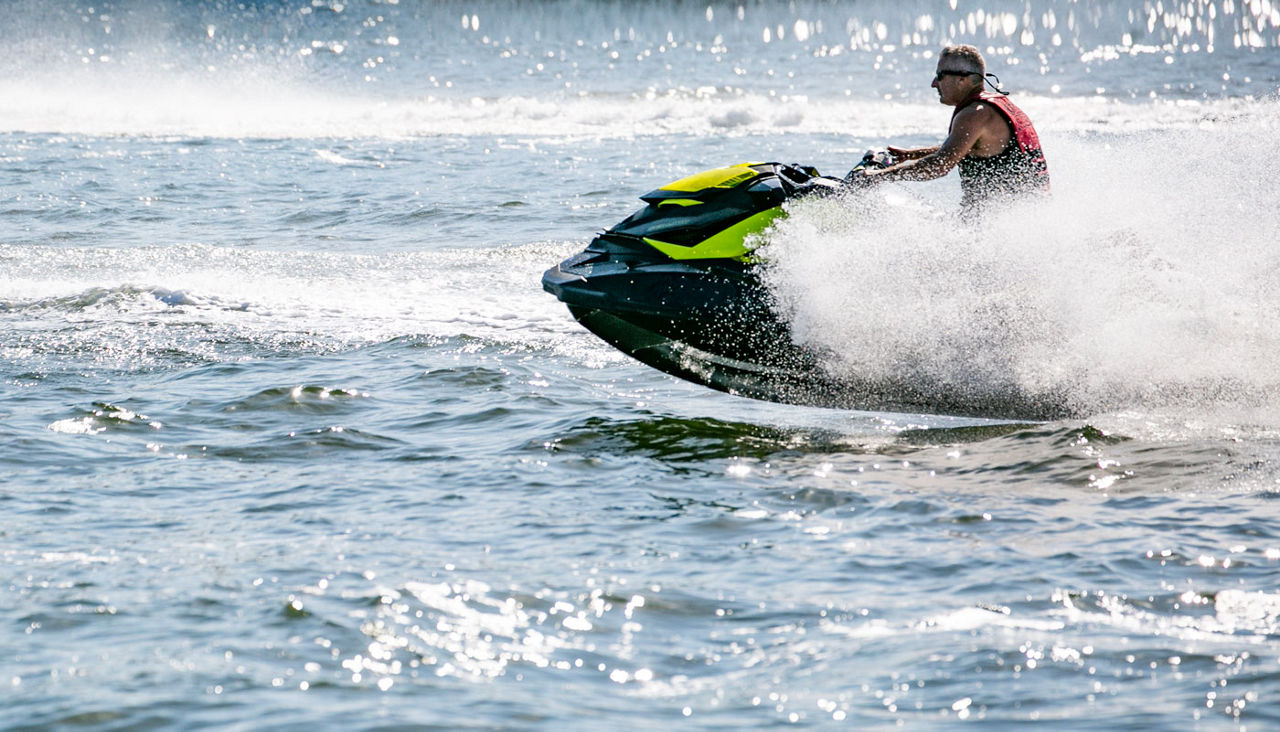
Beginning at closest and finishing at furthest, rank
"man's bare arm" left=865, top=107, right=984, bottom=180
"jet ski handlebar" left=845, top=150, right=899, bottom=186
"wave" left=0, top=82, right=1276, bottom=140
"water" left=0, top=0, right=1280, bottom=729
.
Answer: "water" left=0, top=0, right=1280, bottom=729 < "man's bare arm" left=865, top=107, right=984, bottom=180 < "jet ski handlebar" left=845, top=150, right=899, bottom=186 < "wave" left=0, top=82, right=1276, bottom=140

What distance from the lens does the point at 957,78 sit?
590 centimetres

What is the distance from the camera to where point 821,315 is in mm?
6004

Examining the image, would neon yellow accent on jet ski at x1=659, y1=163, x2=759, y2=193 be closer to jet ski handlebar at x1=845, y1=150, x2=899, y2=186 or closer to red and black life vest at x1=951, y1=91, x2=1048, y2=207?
jet ski handlebar at x1=845, y1=150, x2=899, y2=186

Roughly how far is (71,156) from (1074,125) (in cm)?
1468

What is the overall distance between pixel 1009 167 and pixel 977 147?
0.59 feet

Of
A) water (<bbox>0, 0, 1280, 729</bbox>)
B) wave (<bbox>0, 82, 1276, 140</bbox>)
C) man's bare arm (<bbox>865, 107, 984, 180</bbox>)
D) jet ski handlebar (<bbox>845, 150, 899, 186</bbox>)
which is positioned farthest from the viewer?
wave (<bbox>0, 82, 1276, 140</bbox>)

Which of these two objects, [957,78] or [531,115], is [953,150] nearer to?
[957,78]

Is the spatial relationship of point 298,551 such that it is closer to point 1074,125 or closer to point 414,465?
point 414,465

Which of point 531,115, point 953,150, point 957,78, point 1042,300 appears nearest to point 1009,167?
point 953,150

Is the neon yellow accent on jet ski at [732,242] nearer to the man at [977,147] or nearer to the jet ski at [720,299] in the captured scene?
the jet ski at [720,299]

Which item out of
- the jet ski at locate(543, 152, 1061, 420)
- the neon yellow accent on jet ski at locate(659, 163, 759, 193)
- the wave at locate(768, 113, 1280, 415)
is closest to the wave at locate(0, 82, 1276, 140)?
the jet ski at locate(543, 152, 1061, 420)

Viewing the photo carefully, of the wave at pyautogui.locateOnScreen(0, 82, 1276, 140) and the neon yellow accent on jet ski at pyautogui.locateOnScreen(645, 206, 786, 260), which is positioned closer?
the neon yellow accent on jet ski at pyautogui.locateOnScreen(645, 206, 786, 260)

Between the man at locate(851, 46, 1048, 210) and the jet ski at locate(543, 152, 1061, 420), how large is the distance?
30cm

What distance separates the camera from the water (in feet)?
11.7
